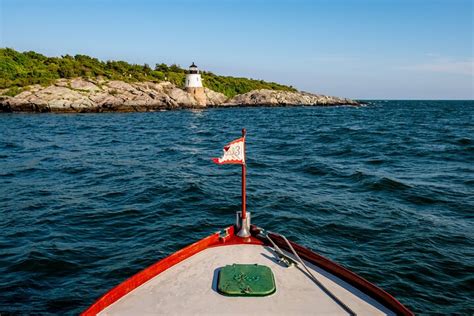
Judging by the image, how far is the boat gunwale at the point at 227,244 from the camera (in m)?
6.11

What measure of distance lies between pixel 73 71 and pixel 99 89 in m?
12.3

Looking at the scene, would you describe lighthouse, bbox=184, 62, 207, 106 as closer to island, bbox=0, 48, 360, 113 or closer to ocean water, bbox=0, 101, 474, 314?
island, bbox=0, 48, 360, 113

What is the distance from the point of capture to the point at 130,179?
20703 mm

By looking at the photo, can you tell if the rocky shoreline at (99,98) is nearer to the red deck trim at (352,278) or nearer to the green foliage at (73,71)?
the green foliage at (73,71)

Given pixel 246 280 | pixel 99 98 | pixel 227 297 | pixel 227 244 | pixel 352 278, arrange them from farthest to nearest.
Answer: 1. pixel 99 98
2. pixel 227 244
3. pixel 352 278
4. pixel 246 280
5. pixel 227 297

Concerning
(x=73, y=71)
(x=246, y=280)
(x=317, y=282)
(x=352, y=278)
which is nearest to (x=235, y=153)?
(x=246, y=280)

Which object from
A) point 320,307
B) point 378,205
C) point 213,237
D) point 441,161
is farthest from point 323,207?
point 441,161

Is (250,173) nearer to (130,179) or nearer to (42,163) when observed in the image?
(130,179)

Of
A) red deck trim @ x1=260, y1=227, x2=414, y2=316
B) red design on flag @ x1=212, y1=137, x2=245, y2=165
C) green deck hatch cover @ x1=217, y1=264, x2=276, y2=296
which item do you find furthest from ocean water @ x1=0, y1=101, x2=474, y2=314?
red design on flag @ x1=212, y1=137, x2=245, y2=165

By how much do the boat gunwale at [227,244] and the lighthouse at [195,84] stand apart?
88.2 m

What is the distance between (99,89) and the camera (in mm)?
78000

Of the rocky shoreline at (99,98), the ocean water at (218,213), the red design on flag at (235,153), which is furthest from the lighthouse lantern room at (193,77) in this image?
the red design on flag at (235,153)

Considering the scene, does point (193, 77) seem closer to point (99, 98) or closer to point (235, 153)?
point (99, 98)

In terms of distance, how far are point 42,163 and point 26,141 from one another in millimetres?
11658
